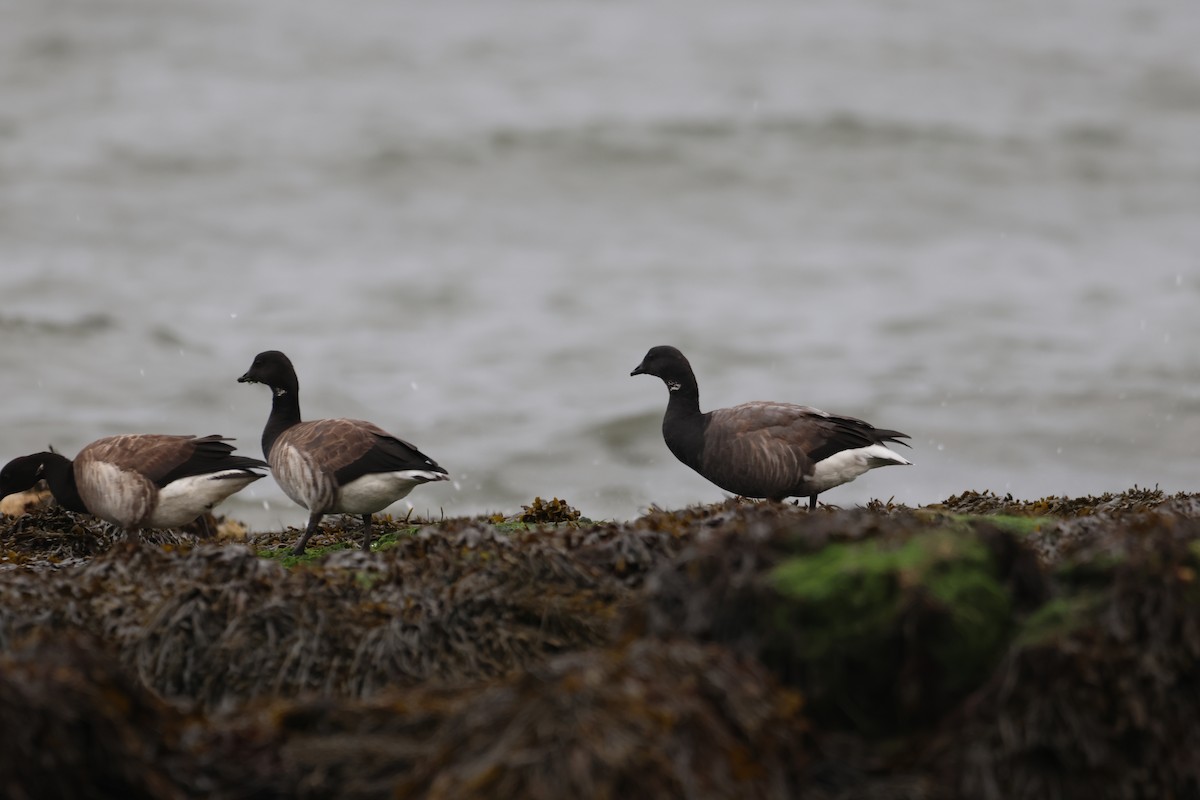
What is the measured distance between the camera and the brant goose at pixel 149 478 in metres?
9.59

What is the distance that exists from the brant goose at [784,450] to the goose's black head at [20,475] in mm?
5133

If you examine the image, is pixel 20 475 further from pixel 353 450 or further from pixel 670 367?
pixel 670 367

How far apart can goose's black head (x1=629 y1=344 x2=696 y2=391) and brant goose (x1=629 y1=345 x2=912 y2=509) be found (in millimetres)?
608

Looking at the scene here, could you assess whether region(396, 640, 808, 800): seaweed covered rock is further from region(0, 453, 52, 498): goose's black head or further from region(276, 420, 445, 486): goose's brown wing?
region(0, 453, 52, 498): goose's black head

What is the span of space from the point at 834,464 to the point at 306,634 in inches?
207

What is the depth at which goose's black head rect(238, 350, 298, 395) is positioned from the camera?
34.9ft

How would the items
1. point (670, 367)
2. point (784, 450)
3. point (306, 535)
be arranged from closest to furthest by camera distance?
point (306, 535) < point (784, 450) < point (670, 367)

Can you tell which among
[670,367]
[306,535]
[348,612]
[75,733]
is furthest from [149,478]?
[75,733]

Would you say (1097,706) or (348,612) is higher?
(348,612)

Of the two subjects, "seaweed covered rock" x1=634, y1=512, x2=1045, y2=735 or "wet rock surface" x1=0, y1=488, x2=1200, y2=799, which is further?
"seaweed covered rock" x1=634, y1=512, x2=1045, y2=735

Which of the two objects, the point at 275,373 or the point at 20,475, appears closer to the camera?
the point at 20,475

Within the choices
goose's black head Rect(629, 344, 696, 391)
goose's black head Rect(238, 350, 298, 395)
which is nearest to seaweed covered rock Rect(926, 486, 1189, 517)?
goose's black head Rect(629, 344, 696, 391)

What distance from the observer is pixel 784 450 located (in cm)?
1012

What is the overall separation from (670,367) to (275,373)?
323 centimetres
